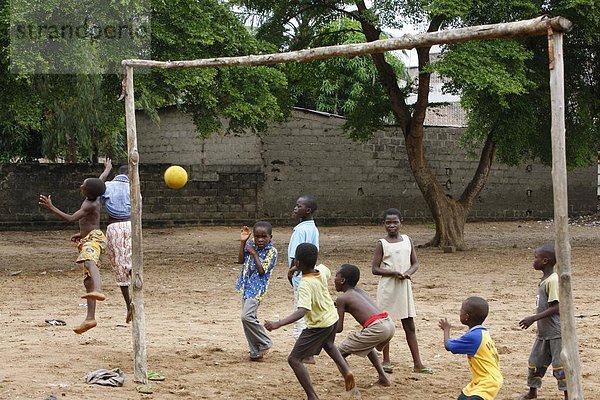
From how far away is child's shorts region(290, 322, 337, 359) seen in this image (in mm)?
5898

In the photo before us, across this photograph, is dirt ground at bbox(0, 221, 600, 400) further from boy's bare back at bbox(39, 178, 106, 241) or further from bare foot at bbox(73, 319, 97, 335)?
boy's bare back at bbox(39, 178, 106, 241)

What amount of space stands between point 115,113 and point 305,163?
28.8 ft

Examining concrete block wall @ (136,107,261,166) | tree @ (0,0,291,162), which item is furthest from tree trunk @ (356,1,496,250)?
concrete block wall @ (136,107,261,166)

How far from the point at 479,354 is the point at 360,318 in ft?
3.74

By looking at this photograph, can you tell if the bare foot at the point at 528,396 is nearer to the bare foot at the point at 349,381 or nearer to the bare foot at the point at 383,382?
the bare foot at the point at 383,382

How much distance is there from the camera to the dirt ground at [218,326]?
630 cm

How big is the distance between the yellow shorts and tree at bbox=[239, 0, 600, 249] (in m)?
7.71

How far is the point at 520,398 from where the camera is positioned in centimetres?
603

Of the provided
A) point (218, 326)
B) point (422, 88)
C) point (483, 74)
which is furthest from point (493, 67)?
point (218, 326)

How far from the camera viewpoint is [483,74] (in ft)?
44.8

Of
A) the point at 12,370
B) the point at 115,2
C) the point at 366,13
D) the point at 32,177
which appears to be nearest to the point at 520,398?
the point at 12,370

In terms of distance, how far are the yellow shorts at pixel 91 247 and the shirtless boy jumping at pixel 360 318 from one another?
8.08ft

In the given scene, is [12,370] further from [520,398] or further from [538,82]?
[538,82]

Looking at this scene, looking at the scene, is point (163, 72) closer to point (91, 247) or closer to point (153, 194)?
point (91, 247)
